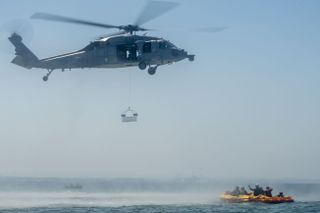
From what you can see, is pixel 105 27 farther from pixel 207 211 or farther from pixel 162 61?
pixel 207 211

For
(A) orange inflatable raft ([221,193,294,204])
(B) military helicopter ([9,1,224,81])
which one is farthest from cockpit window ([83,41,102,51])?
(A) orange inflatable raft ([221,193,294,204])

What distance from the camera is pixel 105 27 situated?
33.0 meters

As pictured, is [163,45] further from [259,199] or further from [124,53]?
[259,199]

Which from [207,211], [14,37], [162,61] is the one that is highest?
[14,37]

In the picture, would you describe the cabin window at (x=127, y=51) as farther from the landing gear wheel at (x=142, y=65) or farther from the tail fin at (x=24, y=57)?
the tail fin at (x=24, y=57)

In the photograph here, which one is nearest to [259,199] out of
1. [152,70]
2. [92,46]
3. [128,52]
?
[152,70]

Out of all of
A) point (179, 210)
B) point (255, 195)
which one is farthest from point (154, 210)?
point (255, 195)

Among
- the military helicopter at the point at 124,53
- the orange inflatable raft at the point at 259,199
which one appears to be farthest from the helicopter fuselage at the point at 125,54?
the orange inflatable raft at the point at 259,199

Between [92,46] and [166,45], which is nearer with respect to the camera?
[166,45]

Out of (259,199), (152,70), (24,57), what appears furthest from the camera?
(259,199)

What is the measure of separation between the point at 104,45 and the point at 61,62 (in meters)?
3.04

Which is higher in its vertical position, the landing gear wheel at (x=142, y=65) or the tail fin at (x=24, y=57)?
the tail fin at (x=24, y=57)

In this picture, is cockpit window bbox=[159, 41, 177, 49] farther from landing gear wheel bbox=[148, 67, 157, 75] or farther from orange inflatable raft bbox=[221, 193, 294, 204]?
orange inflatable raft bbox=[221, 193, 294, 204]

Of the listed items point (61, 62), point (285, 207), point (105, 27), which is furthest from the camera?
point (285, 207)
